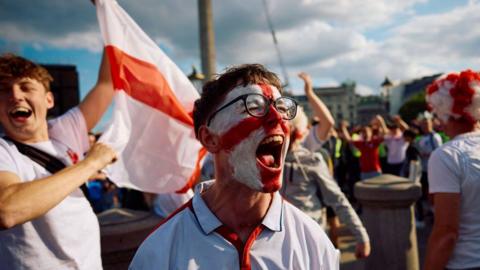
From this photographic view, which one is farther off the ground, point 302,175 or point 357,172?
point 302,175

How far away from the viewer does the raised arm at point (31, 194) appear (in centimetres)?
146

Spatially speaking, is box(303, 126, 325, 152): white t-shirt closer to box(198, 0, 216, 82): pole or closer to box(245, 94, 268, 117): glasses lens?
box(245, 94, 268, 117): glasses lens

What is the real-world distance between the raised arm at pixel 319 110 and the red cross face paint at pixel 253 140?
2.04 meters

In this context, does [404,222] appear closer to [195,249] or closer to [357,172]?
[195,249]

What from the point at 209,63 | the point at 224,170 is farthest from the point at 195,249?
the point at 209,63

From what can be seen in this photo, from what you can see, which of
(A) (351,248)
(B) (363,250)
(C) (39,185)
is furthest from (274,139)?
(A) (351,248)

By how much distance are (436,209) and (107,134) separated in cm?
232

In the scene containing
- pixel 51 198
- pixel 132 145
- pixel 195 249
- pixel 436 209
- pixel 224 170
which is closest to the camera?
pixel 195 249

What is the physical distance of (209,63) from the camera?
7379mm

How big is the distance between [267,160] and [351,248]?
476 centimetres

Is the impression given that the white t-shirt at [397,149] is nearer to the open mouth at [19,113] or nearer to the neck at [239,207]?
the neck at [239,207]

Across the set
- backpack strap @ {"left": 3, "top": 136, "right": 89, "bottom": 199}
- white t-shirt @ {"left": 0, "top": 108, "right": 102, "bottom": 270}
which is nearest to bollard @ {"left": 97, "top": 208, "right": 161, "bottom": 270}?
white t-shirt @ {"left": 0, "top": 108, "right": 102, "bottom": 270}

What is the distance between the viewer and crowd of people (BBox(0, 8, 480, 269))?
1366mm

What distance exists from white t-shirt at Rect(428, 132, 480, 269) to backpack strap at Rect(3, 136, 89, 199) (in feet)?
7.58
